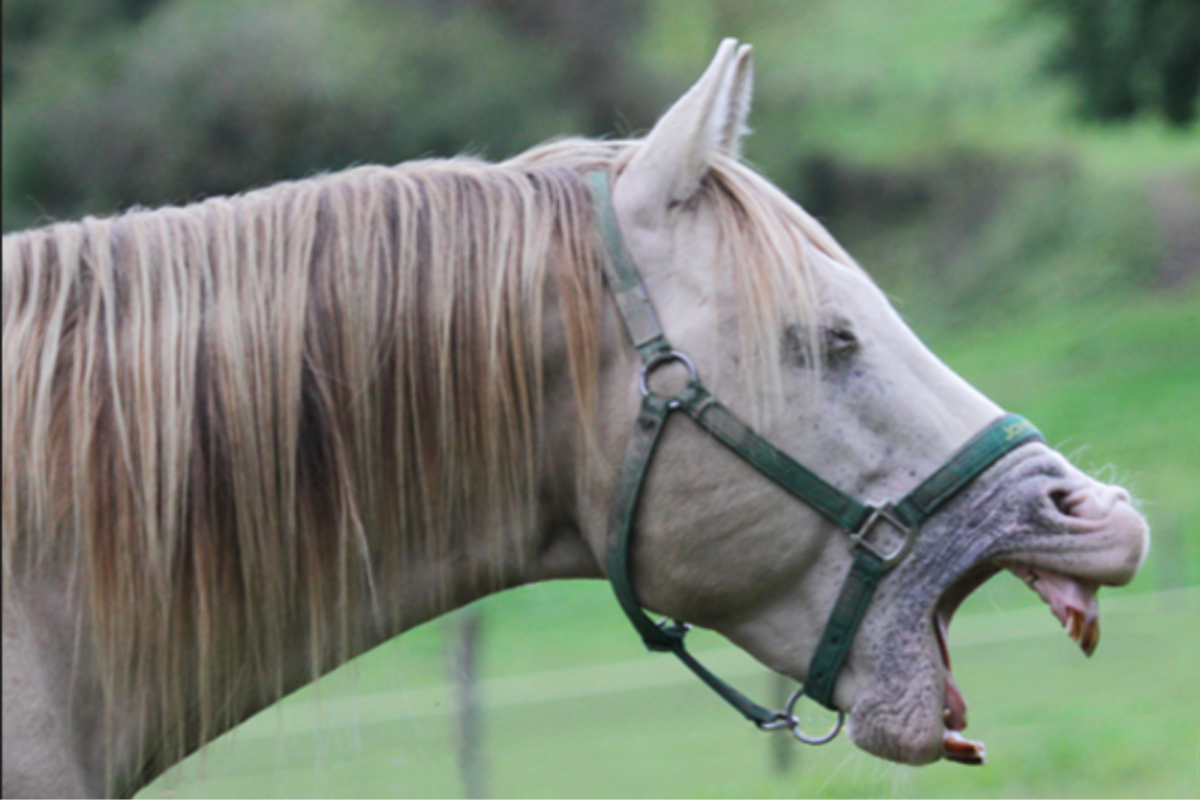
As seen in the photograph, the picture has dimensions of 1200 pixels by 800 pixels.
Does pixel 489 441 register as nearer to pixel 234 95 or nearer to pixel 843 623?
pixel 843 623

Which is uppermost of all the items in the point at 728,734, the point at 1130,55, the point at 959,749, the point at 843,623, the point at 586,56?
the point at 843,623

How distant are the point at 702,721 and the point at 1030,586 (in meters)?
4.31

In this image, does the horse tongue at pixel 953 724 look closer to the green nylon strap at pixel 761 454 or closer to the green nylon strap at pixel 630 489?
the green nylon strap at pixel 761 454

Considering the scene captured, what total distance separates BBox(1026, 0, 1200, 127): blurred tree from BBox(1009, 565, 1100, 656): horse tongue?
14.1m

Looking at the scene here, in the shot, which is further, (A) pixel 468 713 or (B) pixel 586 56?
(B) pixel 586 56

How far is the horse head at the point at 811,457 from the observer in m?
1.97

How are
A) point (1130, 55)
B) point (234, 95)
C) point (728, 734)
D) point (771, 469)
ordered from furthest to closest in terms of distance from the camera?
point (234, 95) → point (1130, 55) → point (728, 734) → point (771, 469)

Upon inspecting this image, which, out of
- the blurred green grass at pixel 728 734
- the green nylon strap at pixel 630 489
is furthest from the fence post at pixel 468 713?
the green nylon strap at pixel 630 489

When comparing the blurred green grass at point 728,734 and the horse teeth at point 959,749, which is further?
the blurred green grass at point 728,734

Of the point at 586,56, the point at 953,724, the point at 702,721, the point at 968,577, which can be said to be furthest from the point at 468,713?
the point at 586,56

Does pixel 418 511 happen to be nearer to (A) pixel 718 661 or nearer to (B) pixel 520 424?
(B) pixel 520 424

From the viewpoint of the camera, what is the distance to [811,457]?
1983 mm

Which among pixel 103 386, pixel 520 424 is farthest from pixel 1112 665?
pixel 103 386

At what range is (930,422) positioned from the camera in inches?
78.5
